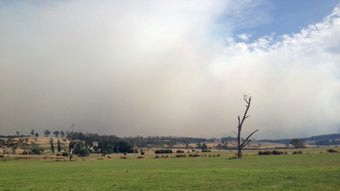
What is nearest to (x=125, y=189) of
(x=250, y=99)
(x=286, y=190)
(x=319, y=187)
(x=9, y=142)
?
(x=286, y=190)

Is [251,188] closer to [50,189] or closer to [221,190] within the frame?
[221,190]

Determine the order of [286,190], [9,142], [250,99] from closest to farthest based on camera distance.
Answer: [286,190]
[250,99]
[9,142]

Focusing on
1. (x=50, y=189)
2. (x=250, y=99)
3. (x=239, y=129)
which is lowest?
(x=50, y=189)

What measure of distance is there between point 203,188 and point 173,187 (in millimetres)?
2246

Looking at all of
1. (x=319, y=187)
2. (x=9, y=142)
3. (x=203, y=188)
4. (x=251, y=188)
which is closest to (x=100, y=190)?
(x=203, y=188)

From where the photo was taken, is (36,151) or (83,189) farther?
(36,151)

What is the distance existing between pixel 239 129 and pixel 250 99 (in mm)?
8673

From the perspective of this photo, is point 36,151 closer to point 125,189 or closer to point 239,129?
point 239,129

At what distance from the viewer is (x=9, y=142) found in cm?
18375

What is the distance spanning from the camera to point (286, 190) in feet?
92.0

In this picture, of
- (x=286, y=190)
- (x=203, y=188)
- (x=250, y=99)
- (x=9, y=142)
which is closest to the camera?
(x=286, y=190)

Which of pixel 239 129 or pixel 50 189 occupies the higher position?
pixel 239 129

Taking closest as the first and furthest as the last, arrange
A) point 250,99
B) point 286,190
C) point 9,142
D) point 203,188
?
point 286,190, point 203,188, point 250,99, point 9,142

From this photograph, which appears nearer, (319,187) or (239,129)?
(319,187)
